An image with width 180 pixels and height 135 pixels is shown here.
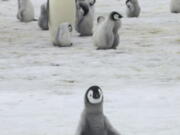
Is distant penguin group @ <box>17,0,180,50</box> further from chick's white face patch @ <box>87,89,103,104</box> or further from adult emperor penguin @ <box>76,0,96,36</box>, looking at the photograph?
chick's white face patch @ <box>87,89,103,104</box>

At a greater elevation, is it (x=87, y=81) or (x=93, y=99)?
(x=93, y=99)

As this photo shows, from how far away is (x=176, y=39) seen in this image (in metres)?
10.1

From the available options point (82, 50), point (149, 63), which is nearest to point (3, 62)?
point (82, 50)

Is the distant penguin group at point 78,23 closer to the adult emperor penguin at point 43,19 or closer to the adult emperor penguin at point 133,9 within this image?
the adult emperor penguin at point 43,19

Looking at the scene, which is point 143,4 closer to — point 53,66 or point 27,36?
point 27,36

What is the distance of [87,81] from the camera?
6.94 meters

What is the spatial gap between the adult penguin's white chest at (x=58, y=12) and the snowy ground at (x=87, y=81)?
1.07ft

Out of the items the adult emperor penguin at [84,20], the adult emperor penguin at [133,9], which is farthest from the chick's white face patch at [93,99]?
the adult emperor penguin at [133,9]

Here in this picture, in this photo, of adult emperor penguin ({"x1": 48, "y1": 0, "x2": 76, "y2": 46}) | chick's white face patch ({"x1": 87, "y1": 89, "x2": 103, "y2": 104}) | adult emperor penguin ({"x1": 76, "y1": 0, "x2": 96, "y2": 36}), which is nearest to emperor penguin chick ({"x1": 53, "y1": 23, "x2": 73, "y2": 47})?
adult emperor penguin ({"x1": 48, "y1": 0, "x2": 76, "y2": 46})

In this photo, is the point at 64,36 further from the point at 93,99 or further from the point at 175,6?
the point at 93,99

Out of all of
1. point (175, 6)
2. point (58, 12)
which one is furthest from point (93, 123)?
point (175, 6)

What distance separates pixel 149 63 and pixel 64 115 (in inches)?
114

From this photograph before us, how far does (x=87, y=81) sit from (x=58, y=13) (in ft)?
11.2

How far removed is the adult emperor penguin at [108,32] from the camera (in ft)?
29.7
